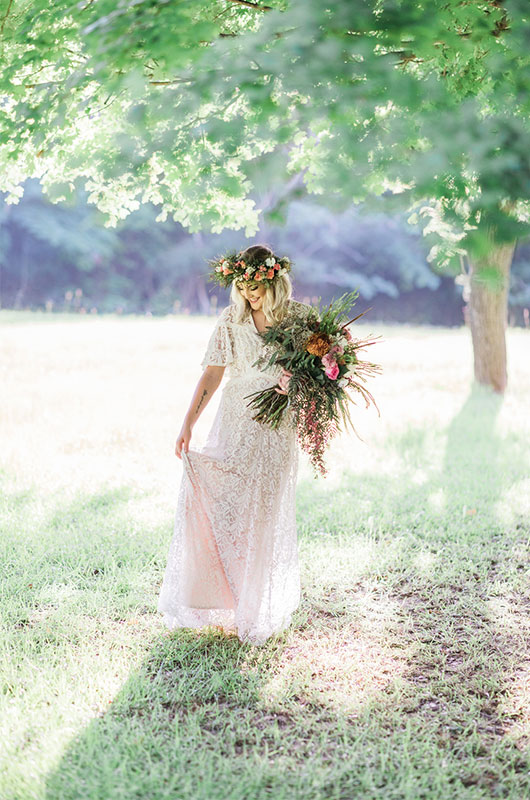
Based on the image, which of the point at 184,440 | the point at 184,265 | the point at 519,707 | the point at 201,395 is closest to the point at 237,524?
the point at 184,440

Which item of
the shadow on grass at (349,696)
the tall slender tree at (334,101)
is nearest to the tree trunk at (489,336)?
the shadow on grass at (349,696)

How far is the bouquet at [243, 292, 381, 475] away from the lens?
411 cm

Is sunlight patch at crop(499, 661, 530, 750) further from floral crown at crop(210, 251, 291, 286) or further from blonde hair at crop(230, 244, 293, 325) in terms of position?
floral crown at crop(210, 251, 291, 286)

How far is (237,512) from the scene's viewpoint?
4285 millimetres

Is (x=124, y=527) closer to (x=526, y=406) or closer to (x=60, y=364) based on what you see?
(x=526, y=406)

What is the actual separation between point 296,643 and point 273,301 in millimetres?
1967

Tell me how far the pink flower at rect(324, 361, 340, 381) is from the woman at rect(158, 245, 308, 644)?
294 millimetres

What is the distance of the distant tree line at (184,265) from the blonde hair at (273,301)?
30806 millimetres

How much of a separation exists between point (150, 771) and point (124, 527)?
10.7ft

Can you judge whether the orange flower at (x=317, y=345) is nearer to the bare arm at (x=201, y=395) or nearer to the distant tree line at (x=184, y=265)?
the bare arm at (x=201, y=395)

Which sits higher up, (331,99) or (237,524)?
(331,99)

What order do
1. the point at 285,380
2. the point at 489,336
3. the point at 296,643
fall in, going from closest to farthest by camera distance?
the point at 285,380 → the point at 296,643 → the point at 489,336

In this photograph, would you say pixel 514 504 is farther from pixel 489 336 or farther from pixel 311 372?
pixel 489 336

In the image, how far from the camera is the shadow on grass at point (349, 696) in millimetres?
3141
